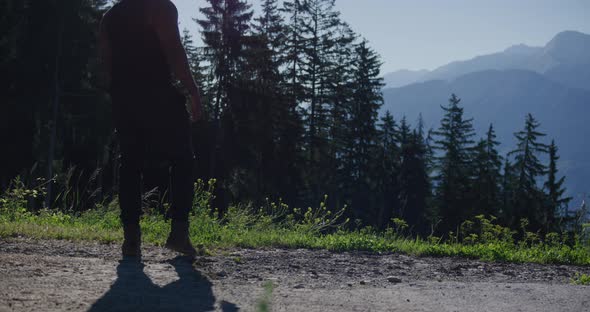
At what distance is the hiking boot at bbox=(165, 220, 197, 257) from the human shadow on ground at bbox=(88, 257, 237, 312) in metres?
0.58

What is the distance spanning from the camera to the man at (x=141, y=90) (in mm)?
4309

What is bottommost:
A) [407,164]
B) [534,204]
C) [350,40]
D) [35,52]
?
[534,204]

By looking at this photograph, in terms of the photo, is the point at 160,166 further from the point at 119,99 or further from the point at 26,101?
the point at 26,101

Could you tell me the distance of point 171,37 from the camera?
432 centimetres

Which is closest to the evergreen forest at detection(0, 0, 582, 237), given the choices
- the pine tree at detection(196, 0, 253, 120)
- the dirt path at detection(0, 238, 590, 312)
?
the pine tree at detection(196, 0, 253, 120)

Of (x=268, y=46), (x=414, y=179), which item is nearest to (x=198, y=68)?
(x=268, y=46)

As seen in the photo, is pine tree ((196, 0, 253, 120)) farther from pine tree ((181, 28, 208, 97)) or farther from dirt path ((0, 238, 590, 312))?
dirt path ((0, 238, 590, 312))

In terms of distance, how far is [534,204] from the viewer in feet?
144

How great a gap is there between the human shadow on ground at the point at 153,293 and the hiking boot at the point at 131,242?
15.3 inches

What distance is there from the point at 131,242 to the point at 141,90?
118cm

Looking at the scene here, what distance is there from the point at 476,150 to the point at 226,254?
45317mm

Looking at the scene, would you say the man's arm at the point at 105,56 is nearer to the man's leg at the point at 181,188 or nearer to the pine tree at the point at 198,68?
the man's leg at the point at 181,188

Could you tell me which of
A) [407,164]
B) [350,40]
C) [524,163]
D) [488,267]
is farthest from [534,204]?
[488,267]

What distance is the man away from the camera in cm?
431
